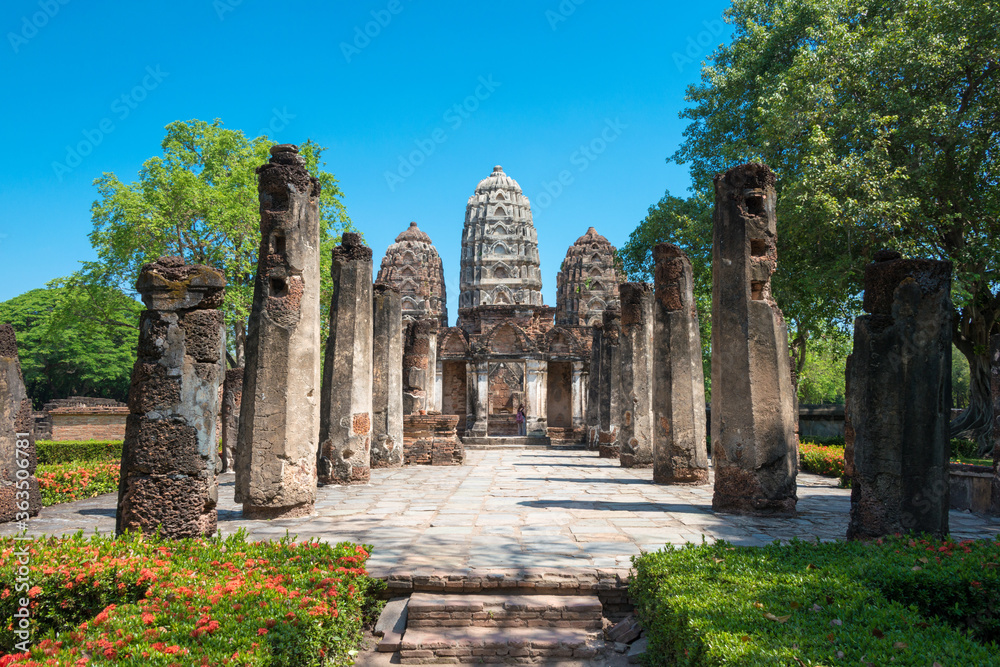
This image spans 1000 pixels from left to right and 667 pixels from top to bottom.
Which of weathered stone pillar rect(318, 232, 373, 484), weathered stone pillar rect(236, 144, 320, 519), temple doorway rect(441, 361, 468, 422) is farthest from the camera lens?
temple doorway rect(441, 361, 468, 422)

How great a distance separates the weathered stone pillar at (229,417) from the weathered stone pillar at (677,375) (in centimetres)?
886

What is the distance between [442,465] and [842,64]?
1399 cm

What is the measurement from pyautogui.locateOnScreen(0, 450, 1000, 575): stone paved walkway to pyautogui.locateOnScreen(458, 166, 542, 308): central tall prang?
34154 mm

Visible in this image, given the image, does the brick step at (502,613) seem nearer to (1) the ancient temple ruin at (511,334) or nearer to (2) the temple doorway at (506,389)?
(1) the ancient temple ruin at (511,334)

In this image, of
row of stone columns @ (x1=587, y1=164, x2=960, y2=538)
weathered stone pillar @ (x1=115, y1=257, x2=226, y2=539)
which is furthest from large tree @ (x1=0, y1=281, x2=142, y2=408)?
weathered stone pillar @ (x1=115, y1=257, x2=226, y2=539)

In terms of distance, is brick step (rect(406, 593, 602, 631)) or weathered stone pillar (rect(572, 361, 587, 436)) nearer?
brick step (rect(406, 593, 602, 631))

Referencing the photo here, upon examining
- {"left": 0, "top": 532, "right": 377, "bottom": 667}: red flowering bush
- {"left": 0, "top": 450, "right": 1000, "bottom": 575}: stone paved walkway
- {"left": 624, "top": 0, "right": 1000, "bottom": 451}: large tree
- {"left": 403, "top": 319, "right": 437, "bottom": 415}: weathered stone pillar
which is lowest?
{"left": 0, "top": 450, "right": 1000, "bottom": 575}: stone paved walkway

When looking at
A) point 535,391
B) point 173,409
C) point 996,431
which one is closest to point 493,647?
point 173,409

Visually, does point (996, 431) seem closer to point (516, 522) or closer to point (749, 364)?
point (749, 364)

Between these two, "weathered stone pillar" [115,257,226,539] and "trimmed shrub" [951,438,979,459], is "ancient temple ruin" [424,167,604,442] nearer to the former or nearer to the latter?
"weathered stone pillar" [115,257,226,539]

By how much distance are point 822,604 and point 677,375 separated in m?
8.09

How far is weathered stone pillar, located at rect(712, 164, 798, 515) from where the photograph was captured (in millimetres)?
8266

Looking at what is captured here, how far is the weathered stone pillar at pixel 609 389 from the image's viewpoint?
Answer: 19.2 meters

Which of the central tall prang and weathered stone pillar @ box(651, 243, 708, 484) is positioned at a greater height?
the central tall prang
